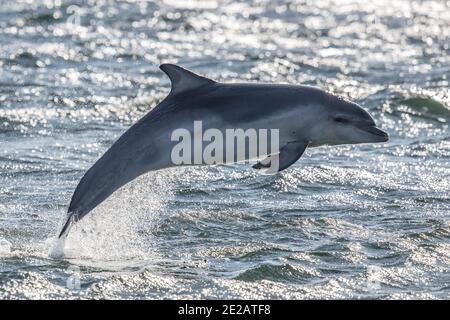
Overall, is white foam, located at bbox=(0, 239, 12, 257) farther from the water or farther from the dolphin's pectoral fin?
the dolphin's pectoral fin

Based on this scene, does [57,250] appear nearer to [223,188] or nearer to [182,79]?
[182,79]

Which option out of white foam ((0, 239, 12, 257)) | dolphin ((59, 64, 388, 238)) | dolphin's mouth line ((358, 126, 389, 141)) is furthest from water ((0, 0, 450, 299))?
dolphin's mouth line ((358, 126, 389, 141))

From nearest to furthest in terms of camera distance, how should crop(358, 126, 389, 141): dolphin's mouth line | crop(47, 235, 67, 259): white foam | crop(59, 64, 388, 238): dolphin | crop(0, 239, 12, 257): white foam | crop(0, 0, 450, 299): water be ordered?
crop(59, 64, 388, 238): dolphin
crop(0, 0, 450, 299): water
crop(358, 126, 389, 141): dolphin's mouth line
crop(47, 235, 67, 259): white foam
crop(0, 239, 12, 257): white foam

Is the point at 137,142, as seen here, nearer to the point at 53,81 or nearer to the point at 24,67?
the point at 53,81

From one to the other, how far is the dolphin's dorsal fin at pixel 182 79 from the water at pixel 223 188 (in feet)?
5.83

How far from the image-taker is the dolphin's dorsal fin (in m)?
11.5

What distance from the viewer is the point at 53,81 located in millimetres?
23250

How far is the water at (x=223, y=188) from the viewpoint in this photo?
37.6 feet

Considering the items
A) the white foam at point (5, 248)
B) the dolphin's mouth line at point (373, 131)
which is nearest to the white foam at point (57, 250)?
the white foam at point (5, 248)

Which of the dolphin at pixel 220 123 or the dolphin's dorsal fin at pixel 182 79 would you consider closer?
the dolphin at pixel 220 123

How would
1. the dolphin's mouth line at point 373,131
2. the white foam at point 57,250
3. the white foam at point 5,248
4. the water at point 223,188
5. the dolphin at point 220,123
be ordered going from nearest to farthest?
the dolphin at point 220,123 → the water at point 223,188 → the dolphin's mouth line at point 373,131 → the white foam at point 57,250 → the white foam at point 5,248

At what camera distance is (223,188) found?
1528 cm

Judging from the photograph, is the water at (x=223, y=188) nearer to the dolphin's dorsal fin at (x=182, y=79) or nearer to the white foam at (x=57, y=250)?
the white foam at (x=57, y=250)
